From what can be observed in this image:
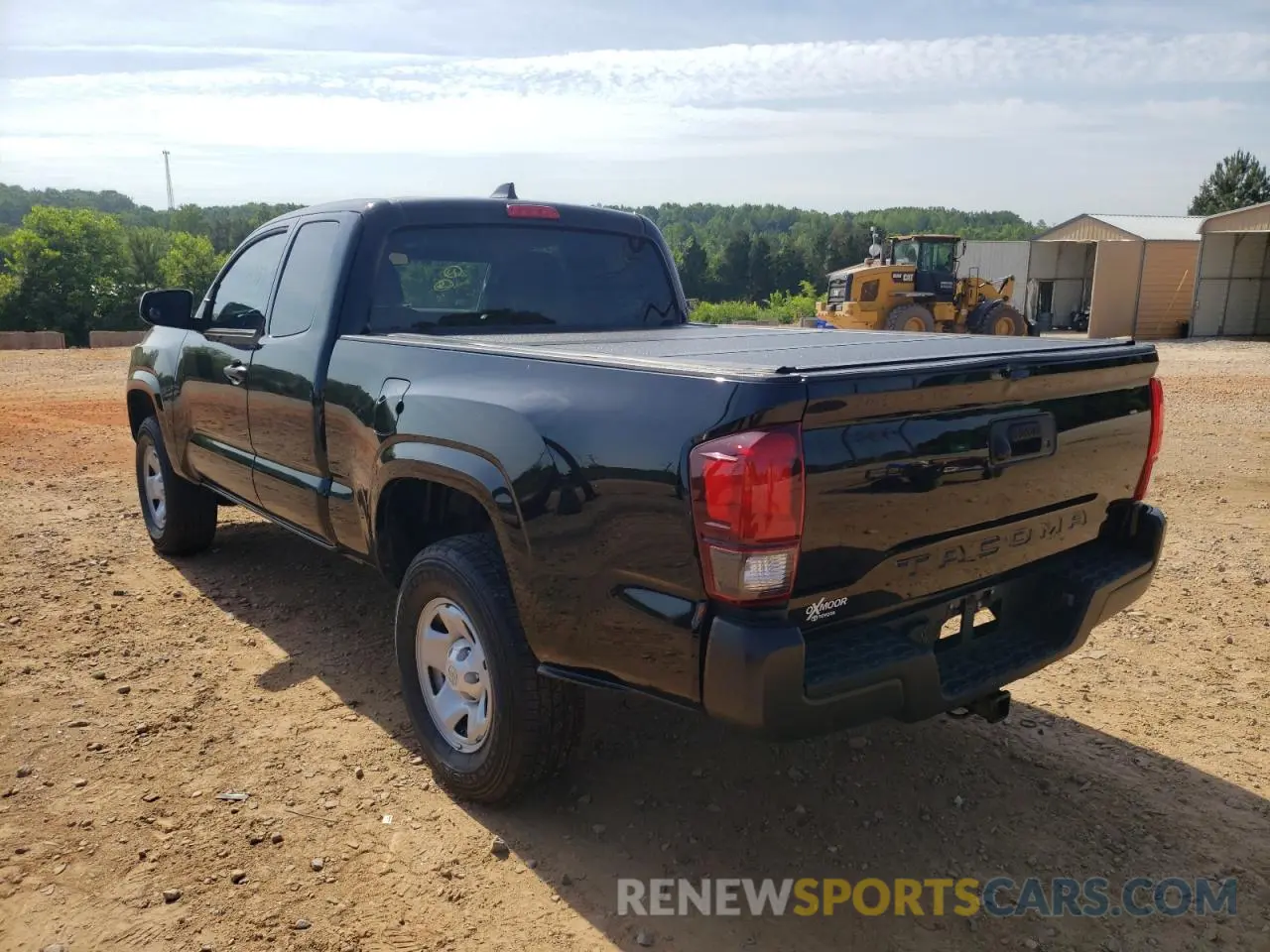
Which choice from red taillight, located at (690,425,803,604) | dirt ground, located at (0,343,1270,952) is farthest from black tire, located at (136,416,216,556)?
red taillight, located at (690,425,803,604)

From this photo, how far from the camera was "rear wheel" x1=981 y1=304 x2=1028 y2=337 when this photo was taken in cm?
2153

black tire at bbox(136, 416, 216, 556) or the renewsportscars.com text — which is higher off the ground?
black tire at bbox(136, 416, 216, 556)

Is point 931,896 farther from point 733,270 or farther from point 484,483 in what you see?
point 733,270

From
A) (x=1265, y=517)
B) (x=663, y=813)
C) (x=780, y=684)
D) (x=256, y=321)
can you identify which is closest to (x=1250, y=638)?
(x=1265, y=517)

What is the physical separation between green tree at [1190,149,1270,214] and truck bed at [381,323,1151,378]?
7373cm

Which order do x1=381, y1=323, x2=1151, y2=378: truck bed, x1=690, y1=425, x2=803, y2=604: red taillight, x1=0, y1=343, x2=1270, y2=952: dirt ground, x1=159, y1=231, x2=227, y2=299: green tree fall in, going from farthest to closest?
x1=159, y1=231, x2=227, y2=299: green tree < x1=0, y1=343, x2=1270, y2=952: dirt ground < x1=381, y1=323, x2=1151, y2=378: truck bed < x1=690, y1=425, x2=803, y2=604: red taillight

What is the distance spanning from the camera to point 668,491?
7.60 feet

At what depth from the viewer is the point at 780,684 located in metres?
2.20

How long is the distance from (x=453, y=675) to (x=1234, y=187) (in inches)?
3113

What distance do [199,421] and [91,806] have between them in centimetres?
229

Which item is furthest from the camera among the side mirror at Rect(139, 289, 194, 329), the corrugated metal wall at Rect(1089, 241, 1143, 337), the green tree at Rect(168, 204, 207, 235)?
the green tree at Rect(168, 204, 207, 235)

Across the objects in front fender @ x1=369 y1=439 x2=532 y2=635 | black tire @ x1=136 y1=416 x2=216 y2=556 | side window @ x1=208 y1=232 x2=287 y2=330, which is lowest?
black tire @ x1=136 y1=416 x2=216 y2=556

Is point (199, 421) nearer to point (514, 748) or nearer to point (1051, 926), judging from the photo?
point (514, 748)

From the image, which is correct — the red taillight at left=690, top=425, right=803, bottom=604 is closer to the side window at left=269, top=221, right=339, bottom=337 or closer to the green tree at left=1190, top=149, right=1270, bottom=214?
the side window at left=269, top=221, right=339, bottom=337
